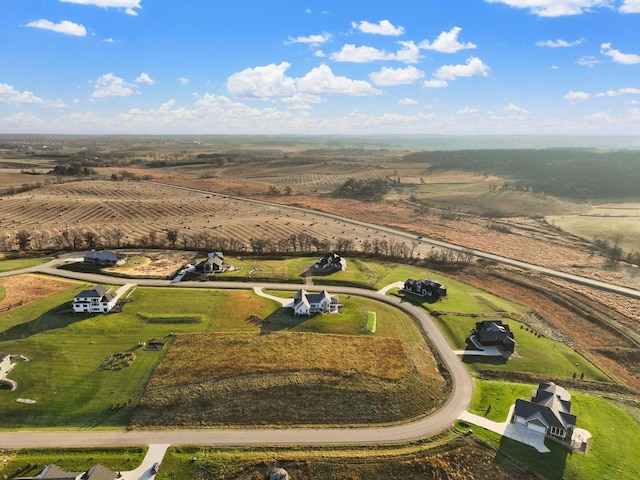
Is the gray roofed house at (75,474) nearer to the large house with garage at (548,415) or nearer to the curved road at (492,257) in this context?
the large house with garage at (548,415)

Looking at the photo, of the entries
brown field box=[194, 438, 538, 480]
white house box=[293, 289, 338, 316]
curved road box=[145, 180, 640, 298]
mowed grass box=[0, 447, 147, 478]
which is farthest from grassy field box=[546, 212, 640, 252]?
mowed grass box=[0, 447, 147, 478]

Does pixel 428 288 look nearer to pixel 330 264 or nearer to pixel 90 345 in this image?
pixel 330 264

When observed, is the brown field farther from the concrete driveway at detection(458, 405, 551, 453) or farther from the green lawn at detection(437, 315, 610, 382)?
the green lawn at detection(437, 315, 610, 382)

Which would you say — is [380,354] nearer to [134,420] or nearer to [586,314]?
[134,420]

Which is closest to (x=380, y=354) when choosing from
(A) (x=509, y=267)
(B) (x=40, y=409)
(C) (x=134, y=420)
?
(C) (x=134, y=420)

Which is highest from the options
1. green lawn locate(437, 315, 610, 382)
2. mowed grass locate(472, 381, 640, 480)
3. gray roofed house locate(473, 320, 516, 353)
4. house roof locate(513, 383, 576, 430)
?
gray roofed house locate(473, 320, 516, 353)
